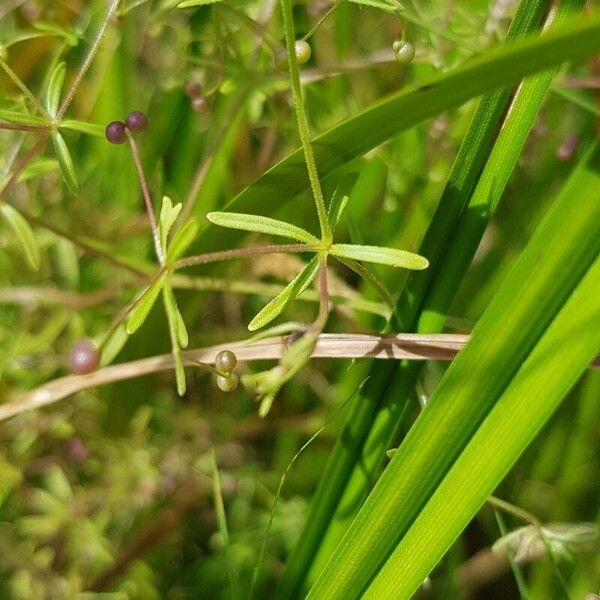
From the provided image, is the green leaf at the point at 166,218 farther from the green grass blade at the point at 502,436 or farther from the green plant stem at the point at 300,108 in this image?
the green grass blade at the point at 502,436

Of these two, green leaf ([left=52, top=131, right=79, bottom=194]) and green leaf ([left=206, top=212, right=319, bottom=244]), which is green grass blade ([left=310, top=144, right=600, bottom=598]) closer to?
green leaf ([left=206, top=212, right=319, bottom=244])

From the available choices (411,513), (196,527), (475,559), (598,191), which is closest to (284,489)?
(196,527)

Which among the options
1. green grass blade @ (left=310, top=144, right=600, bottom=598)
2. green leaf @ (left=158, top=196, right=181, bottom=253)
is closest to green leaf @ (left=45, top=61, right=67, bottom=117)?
green leaf @ (left=158, top=196, right=181, bottom=253)

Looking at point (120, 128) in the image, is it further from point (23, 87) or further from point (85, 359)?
point (85, 359)

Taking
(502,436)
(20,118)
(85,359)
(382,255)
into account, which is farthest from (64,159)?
(502,436)

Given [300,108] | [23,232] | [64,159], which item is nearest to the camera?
[300,108]

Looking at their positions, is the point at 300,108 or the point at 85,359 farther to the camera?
the point at 85,359

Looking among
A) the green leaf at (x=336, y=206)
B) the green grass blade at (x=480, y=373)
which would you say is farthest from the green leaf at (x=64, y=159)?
the green grass blade at (x=480, y=373)
